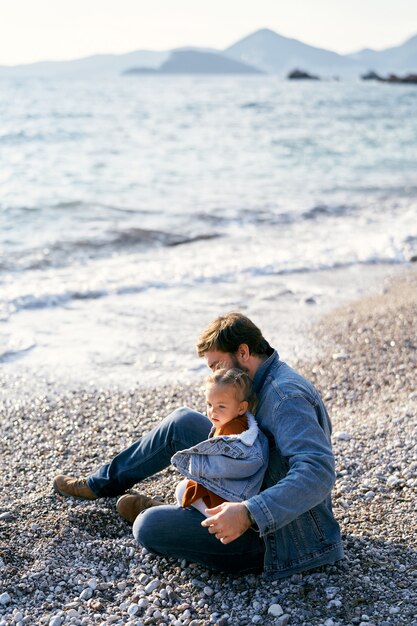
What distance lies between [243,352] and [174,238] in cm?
1023

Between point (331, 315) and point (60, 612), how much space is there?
5.58m

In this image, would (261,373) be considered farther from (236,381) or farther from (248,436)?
(248,436)

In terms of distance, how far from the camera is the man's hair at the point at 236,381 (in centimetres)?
335

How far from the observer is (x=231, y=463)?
3312mm

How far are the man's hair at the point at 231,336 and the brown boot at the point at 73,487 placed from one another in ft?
4.15

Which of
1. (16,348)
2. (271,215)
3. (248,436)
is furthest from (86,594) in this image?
(271,215)

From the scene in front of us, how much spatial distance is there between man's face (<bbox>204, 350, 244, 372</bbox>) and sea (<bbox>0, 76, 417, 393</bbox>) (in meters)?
3.04

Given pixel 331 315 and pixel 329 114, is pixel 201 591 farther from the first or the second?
pixel 329 114

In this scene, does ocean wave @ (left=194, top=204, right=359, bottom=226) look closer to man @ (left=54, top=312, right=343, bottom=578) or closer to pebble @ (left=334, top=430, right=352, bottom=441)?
pebble @ (left=334, top=430, right=352, bottom=441)

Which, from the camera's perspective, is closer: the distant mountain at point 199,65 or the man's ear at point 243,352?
the man's ear at point 243,352

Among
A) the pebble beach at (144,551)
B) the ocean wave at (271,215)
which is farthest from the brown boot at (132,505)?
the ocean wave at (271,215)

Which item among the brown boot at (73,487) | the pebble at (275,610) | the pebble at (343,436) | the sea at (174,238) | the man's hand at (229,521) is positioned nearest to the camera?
the man's hand at (229,521)

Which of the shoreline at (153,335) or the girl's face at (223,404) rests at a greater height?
the girl's face at (223,404)

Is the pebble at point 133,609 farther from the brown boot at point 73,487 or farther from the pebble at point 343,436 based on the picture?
the pebble at point 343,436
